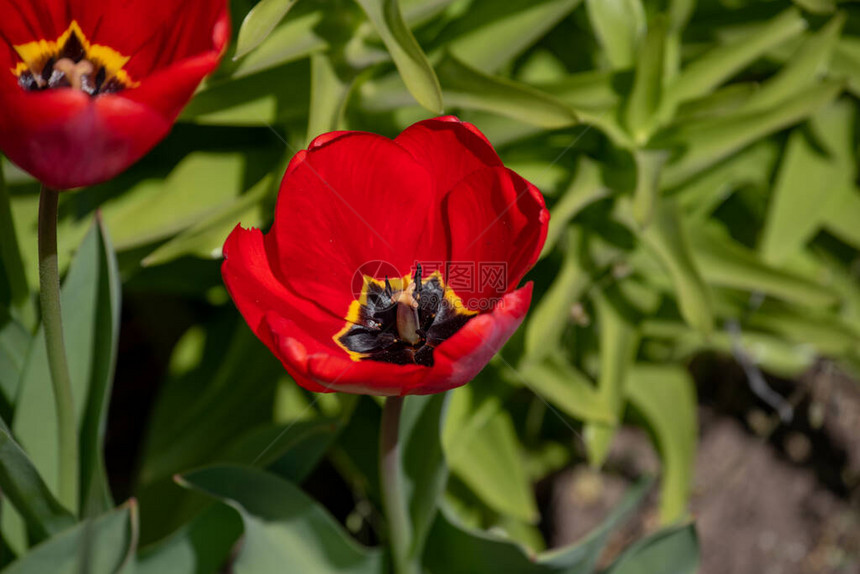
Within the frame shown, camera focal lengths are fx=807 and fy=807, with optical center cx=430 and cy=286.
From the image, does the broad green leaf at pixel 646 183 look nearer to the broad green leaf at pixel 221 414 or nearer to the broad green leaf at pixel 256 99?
the broad green leaf at pixel 256 99

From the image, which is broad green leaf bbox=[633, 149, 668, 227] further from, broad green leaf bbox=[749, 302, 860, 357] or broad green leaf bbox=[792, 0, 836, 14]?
broad green leaf bbox=[749, 302, 860, 357]

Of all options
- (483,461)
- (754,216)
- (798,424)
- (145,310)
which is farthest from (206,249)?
(798,424)

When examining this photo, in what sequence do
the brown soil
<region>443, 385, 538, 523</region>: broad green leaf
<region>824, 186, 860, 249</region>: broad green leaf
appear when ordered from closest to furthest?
A: <region>443, 385, 538, 523</region>: broad green leaf < <region>824, 186, 860, 249</region>: broad green leaf < the brown soil

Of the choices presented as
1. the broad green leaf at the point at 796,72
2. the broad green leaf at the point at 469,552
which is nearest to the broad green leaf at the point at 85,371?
the broad green leaf at the point at 469,552

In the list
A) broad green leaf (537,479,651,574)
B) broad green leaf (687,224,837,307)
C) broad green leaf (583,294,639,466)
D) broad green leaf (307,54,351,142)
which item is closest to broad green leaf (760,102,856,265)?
broad green leaf (687,224,837,307)

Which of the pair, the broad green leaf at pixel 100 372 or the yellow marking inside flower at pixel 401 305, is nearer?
the yellow marking inside flower at pixel 401 305

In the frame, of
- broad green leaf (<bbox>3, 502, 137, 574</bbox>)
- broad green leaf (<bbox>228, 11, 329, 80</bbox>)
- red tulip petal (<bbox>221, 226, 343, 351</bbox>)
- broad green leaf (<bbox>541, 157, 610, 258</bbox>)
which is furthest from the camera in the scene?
broad green leaf (<bbox>541, 157, 610, 258</bbox>)

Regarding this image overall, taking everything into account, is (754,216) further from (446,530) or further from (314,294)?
(314,294)
